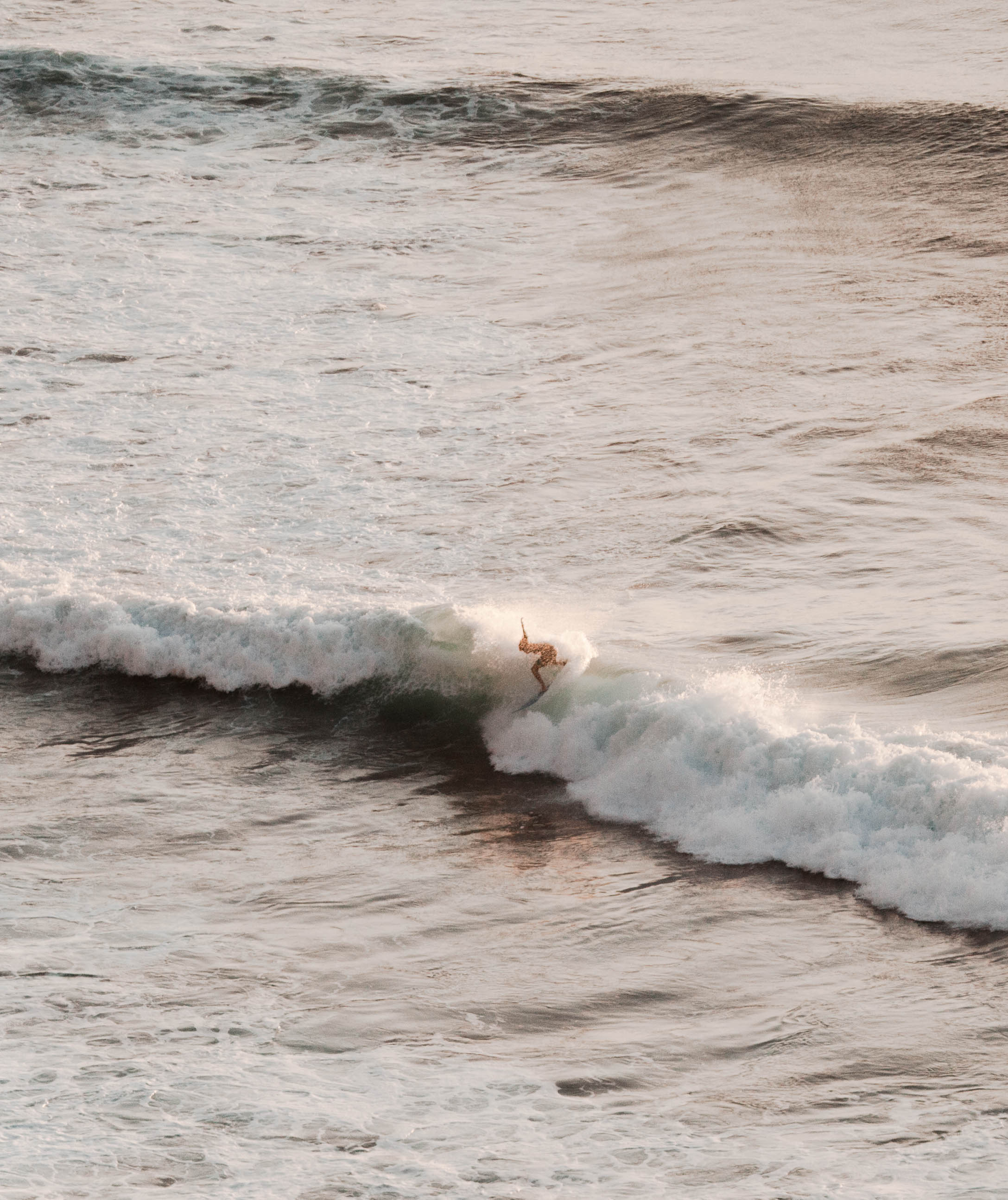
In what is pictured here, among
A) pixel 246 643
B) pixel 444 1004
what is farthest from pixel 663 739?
pixel 246 643

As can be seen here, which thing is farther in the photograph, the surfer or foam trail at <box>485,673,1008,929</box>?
the surfer

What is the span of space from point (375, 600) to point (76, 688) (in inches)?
78.4

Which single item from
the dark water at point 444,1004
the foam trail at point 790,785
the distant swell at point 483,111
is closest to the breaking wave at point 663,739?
the foam trail at point 790,785

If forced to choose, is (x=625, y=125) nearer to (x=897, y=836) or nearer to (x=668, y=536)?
(x=668, y=536)

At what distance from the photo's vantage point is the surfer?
9008 mm

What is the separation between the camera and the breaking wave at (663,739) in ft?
23.4

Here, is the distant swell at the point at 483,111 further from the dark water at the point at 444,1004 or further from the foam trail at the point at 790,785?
the dark water at the point at 444,1004

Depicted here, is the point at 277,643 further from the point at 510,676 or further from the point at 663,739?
the point at 663,739

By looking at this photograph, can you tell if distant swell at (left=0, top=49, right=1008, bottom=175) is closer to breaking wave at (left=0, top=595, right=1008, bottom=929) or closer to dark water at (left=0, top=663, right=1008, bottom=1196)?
breaking wave at (left=0, top=595, right=1008, bottom=929)

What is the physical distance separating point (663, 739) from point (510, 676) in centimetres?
131

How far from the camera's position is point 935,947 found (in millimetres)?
6449

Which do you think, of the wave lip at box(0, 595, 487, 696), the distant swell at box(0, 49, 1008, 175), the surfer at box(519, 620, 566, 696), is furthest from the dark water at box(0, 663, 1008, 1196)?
the distant swell at box(0, 49, 1008, 175)

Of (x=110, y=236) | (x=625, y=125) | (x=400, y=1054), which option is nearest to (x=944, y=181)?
(x=625, y=125)

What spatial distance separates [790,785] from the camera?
25.3 ft
